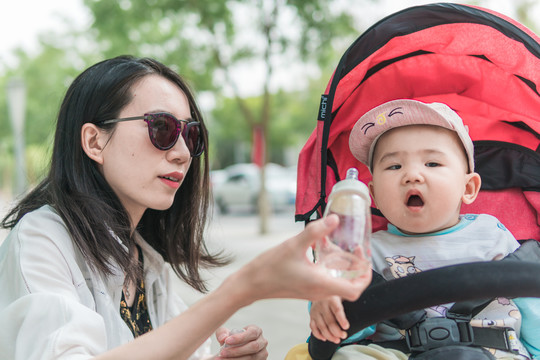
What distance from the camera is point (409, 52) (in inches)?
89.6

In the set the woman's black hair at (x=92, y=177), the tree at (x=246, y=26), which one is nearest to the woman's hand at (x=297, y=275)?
the woman's black hair at (x=92, y=177)

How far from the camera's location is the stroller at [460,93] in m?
2.06

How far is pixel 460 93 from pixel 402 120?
2.19ft

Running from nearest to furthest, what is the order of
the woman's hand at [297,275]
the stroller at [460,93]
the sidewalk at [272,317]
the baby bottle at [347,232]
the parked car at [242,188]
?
the woman's hand at [297,275], the baby bottle at [347,232], the stroller at [460,93], the sidewalk at [272,317], the parked car at [242,188]

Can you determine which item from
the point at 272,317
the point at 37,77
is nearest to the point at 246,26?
the point at 272,317

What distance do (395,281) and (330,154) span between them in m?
1.06


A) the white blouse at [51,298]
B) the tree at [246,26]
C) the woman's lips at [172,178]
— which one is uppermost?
the tree at [246,26]

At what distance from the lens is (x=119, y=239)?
→ 1.92 metres

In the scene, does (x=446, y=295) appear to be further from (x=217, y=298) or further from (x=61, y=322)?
(x=61, y=322)

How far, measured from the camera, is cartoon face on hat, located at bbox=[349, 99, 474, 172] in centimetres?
184

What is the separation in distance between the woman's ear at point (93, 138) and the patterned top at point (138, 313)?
52 centimetres

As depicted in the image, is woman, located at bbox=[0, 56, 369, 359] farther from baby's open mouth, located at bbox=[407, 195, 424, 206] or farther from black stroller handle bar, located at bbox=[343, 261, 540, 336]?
baby's open mouth, located at bbox=[407, 195, 424, 206]

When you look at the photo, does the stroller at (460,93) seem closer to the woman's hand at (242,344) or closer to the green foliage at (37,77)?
the woman's hand at (242,344)

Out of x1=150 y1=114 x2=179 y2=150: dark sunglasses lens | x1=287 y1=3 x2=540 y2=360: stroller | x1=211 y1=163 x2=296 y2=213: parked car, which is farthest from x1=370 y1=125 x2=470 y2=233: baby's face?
x1=211 y1=163 x2=296 y2=213: parked car
